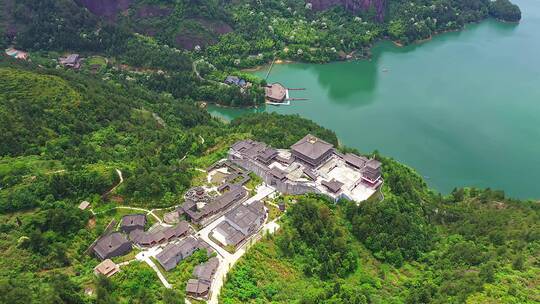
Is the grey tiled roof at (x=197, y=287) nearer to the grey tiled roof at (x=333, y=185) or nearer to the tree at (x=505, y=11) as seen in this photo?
the grey tiled roof at (x=333, y=185)

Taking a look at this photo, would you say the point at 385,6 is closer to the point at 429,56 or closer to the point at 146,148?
the point at 429,56

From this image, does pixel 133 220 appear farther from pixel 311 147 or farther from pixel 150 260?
pixel 311 147

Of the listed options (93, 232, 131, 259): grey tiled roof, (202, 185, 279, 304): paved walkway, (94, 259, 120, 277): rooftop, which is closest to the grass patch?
(202, 185, 279, 304): paved walkway

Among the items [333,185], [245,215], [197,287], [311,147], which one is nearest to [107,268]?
[197,287]

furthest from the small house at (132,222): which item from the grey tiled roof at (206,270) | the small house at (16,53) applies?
the small house at (16,53)

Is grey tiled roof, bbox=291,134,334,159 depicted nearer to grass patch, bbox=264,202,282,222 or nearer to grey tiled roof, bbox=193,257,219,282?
grass patch, bbox=264,202,282,222

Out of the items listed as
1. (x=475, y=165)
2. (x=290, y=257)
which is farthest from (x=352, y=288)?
(x=475, y=165)
